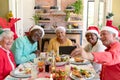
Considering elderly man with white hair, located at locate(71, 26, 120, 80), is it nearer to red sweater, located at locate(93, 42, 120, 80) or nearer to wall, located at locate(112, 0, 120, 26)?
red sweater, located at locate(93, 42, 120, 80)

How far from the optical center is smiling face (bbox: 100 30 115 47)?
2.22 meters

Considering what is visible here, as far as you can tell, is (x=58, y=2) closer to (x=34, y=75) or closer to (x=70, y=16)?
(x=70, y=16)

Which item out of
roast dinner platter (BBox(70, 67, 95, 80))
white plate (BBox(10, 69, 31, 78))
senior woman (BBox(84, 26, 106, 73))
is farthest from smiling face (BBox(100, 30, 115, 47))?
senior woman (BBox(84, 26, 106, 73))

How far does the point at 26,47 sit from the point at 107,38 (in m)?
1.45

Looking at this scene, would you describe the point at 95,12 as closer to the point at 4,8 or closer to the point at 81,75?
the point at 4,8

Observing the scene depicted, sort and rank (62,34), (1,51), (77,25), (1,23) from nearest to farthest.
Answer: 1. (1,51)
2. (1,23)
3. (62,34)
4. (77,25)

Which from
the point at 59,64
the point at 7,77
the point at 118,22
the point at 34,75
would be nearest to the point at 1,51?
the point at 7,77

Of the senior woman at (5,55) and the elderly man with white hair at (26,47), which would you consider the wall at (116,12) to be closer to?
the elderly man with white hair at (26,47)

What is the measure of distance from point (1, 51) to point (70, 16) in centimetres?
431

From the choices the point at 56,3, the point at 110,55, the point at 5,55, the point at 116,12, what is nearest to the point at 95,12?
the point at 116,12

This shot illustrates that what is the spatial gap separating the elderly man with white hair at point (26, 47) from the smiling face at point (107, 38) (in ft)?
Answer: 4.02

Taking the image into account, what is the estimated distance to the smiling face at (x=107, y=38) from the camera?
222cm

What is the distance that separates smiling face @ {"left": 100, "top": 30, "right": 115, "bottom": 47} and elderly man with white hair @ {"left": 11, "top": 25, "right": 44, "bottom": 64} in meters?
1.23

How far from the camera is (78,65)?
2.77 m
